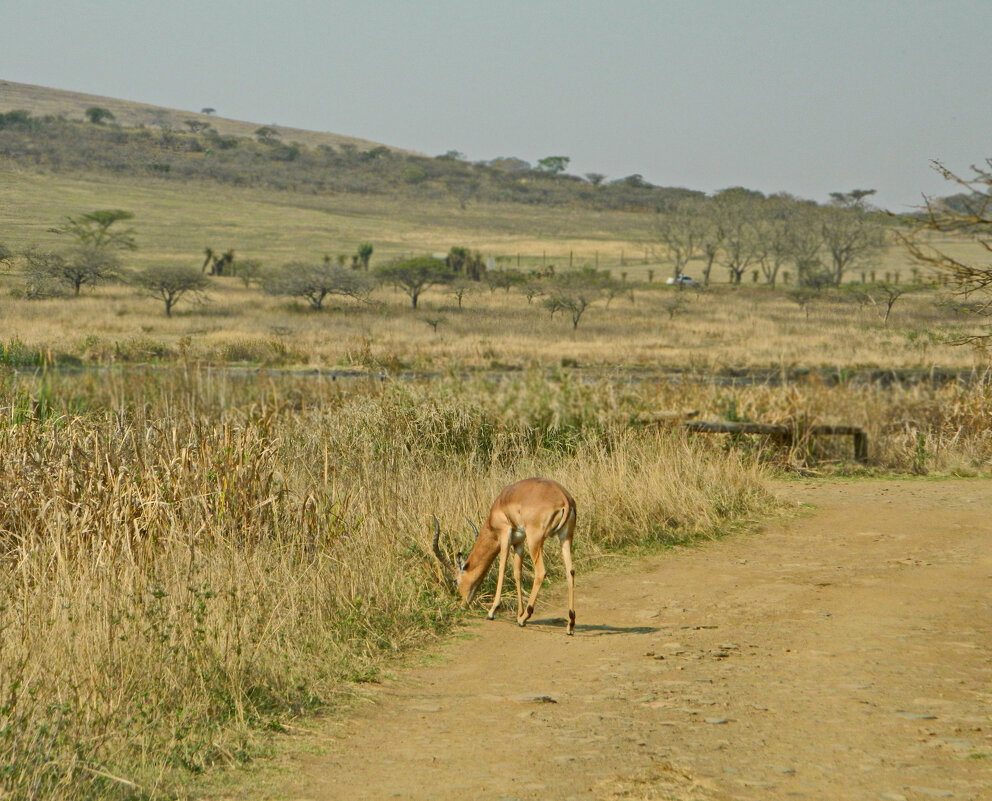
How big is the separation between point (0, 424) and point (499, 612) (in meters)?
5.53

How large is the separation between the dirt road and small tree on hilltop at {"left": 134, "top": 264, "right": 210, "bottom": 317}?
4248cm

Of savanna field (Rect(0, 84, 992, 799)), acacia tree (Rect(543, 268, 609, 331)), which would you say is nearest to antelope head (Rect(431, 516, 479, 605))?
savanna field (Rect(0, 84, 992, 799))

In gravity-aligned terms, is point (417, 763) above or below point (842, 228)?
below

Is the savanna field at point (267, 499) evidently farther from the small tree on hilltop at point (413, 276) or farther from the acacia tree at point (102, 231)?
the small tree on hilltop at point (413, 276)

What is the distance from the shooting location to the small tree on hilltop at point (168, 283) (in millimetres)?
48844

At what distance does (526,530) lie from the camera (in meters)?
7.26

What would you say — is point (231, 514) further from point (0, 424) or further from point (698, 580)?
point (698, 580)

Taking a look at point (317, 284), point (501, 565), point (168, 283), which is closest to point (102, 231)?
point (168, 283)

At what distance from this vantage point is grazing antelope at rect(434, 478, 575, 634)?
717cm

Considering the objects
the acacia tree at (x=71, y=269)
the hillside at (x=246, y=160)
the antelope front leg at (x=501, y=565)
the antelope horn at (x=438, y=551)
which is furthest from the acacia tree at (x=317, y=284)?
the antelope front leg at (x=501, y=565)

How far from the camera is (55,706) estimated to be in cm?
485

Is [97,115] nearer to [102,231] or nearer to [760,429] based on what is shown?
[102,231]

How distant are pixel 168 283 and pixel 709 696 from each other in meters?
46.4

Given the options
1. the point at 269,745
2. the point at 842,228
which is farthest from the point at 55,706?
the point at 842,228
